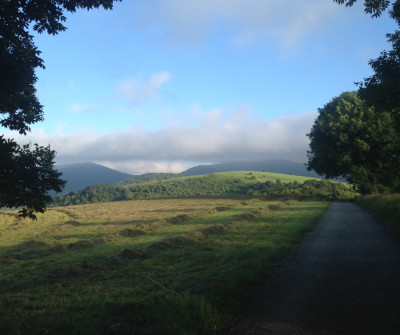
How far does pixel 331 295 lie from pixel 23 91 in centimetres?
1117

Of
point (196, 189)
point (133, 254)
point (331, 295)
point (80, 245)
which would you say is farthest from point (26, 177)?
point (196, 189)

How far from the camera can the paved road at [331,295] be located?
5445 mm

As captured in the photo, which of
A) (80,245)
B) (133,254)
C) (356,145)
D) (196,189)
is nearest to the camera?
(133,254)

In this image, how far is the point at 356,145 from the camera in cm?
3991

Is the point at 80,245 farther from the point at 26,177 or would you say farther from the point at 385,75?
the point at 385,75

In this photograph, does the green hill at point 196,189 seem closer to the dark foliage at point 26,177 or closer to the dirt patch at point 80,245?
the dirt patch at point 80,245

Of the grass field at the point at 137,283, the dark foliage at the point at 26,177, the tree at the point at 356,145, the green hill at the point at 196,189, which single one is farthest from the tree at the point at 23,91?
the green hill at the point at 196,189

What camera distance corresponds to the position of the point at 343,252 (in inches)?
458

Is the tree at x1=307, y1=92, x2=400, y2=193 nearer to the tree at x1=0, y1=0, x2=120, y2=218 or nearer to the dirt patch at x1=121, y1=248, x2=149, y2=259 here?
the dirt patch at x1=121, y1=248, x2=149, y2=259

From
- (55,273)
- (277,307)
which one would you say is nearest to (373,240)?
(277,307)

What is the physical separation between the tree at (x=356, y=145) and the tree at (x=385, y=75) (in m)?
30.0

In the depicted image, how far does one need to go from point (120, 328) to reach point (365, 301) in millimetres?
5258

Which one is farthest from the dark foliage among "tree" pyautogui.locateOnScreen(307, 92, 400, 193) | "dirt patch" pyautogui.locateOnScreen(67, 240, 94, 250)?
"tree" pyautogui.locateOnScreen(307, 92, 400, 193)

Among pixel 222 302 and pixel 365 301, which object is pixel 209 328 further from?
pixel 365 301
